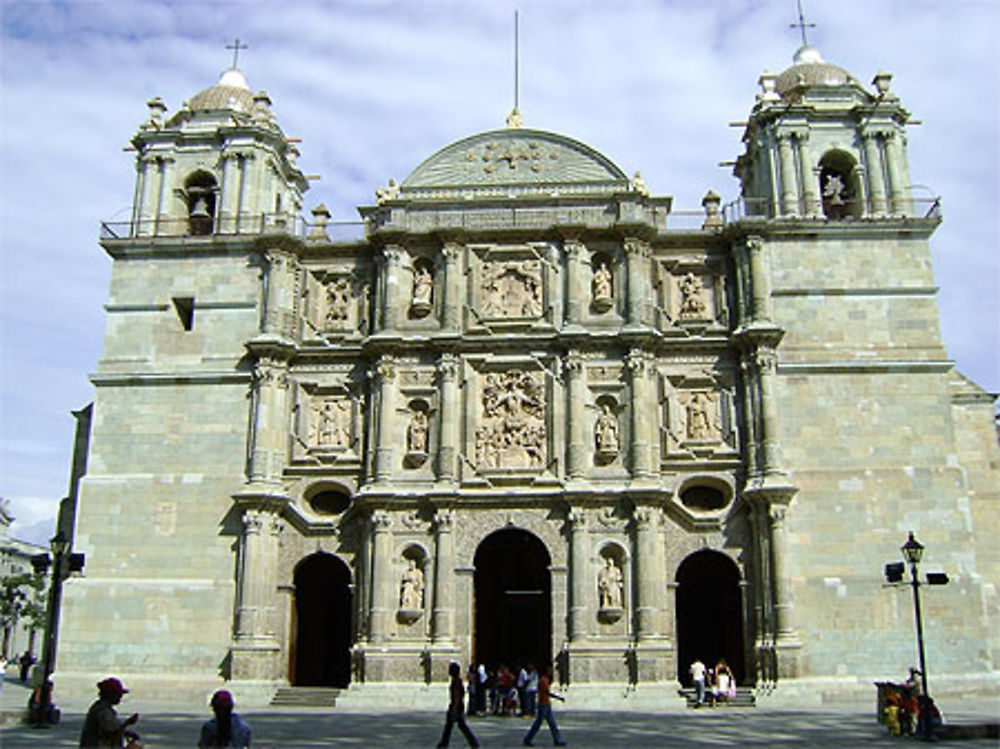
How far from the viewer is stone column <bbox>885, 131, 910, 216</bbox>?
29.8 m

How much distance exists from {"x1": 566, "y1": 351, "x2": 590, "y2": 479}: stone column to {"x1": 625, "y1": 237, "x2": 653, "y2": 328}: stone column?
199 centimetres

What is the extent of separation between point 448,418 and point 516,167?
8577 millimetres

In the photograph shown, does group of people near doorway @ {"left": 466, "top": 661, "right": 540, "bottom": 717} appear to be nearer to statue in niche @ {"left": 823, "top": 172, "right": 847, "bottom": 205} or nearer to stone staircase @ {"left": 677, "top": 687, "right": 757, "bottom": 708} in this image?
stone staircase @ {"left": 677, "top": 687, "right": 757, "bottom": 708}

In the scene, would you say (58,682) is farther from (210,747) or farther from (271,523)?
(210,747)

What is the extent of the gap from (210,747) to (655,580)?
747 inches

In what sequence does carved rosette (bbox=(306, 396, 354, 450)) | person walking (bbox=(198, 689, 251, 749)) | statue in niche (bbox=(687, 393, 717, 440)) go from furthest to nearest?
carved rosette (bbox=(306, 396, 354, 450))
statue in niche (bbox=(687, 393, 717, 440))
person walking (bbox=(198, 689, 251, 749))

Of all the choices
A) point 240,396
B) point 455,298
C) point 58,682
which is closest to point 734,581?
point 455,298

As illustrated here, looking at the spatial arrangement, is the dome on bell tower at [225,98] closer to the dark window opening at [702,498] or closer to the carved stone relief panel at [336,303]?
the carved stone relief panel at [336,303]

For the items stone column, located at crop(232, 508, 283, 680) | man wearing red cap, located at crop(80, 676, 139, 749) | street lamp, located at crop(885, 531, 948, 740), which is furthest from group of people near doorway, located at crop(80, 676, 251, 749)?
stone column, located at crop(232, 508, 283, 680)

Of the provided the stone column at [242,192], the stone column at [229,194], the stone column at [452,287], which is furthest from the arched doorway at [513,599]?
the stone column at [229,194]

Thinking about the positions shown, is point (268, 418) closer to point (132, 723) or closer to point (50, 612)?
point (50, 612)

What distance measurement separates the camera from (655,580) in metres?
26.5

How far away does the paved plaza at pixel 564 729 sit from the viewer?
55.0 feet

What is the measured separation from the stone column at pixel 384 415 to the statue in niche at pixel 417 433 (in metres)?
0.56
